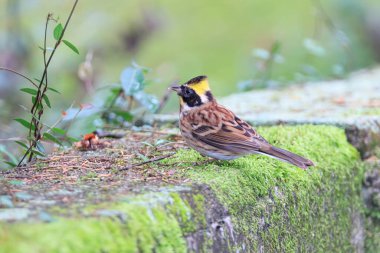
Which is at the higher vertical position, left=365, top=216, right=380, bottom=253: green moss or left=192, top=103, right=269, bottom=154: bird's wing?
left=192, top=103, right=269, bottom=154: bird's wing

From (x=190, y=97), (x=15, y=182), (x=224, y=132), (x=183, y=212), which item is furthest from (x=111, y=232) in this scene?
(x=190, y=97)

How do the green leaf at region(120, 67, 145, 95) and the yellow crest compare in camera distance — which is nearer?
the yellow crest

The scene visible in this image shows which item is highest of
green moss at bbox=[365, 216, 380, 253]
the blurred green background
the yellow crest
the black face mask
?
the blurred green background

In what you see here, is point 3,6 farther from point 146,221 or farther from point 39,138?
point 146,221

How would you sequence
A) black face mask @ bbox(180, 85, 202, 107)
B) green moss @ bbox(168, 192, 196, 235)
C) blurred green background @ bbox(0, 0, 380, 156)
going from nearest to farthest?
green moss @ bbox(168, 192, 196, 235)
black face mask @ bbox(180, 85, 202, 107)
blurred green background @ bbox(0, 0, 380, 156)

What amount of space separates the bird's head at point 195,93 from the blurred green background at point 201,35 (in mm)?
5999

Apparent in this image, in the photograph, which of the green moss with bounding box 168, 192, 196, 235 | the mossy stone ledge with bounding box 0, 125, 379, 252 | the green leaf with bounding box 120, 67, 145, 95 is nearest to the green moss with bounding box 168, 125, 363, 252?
the mossy stone ledge with bounding box 0, 125, 379, 252

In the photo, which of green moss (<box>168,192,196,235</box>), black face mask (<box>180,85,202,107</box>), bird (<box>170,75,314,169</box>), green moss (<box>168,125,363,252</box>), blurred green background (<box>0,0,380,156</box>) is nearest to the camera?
green moss (<box>168,192,196,235</box>)

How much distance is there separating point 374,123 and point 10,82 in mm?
6101

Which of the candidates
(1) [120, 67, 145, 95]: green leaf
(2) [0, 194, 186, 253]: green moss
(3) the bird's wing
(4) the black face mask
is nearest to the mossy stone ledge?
(2) [0, 194, 186, 253]: green moss

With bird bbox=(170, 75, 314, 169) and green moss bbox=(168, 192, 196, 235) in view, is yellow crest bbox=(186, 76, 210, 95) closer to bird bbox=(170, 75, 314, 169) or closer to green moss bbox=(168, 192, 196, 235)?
bird bbox=(170, 75, 314, 169)

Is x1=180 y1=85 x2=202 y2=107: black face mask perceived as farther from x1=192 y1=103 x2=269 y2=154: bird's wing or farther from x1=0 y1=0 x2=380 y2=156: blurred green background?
x1=0 y1=0 x2=380 y2=156: blurred green background

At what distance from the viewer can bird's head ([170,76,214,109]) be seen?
498 centimetres

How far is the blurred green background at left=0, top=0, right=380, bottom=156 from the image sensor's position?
1197 centimetres
